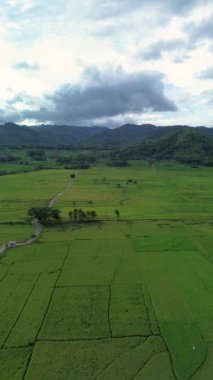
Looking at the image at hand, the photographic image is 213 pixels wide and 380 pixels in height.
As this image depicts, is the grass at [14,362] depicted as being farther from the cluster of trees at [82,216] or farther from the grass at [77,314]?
the cluster of trees at [82,216]

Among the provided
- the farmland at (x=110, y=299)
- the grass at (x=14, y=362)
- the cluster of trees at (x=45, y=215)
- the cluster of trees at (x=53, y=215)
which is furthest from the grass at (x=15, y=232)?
the grass at (x=14, y=362)

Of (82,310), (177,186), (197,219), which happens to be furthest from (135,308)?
(177,186)

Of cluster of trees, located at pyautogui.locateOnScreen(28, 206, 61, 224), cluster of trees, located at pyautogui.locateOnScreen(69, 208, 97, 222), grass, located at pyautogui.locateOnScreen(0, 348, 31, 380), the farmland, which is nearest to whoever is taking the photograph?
grass, located at pyautogui.locateOnScreen(0, 348, 31, 380)

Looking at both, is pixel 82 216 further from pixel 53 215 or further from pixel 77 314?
pixel 77 314

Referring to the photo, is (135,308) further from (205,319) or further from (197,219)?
(197,219)

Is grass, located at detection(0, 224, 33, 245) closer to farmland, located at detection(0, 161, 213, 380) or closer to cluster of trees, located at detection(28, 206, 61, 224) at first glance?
farmland, located at detection(0, 161, 213, 380)

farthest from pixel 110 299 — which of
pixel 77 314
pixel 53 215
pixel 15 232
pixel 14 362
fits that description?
pixel 53 215

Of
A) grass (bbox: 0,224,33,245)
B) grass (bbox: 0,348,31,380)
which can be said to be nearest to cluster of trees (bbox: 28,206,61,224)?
grass (bbox: 0,224,33,245)

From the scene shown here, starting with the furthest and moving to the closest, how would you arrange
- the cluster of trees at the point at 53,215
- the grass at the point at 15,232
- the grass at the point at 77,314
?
the cluster of trees at the point at 53,215
the grass at the point at 15,232
the grass at the point at 77,314
